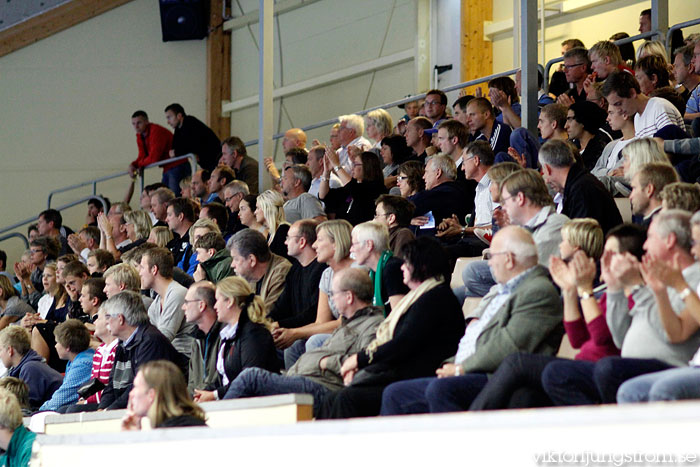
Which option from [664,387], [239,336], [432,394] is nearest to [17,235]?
[239,336]

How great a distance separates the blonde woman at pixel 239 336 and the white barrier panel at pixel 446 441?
1.04 m

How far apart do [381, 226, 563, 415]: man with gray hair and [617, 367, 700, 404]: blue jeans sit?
31.5 inches

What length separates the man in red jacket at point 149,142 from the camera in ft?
38.3

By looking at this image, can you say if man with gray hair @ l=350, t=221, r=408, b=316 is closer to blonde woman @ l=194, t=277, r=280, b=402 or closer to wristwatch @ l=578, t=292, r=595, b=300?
blonde woman @ l=194, t=277, r=280, b=402

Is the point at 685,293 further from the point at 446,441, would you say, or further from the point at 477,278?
the point at 477,278

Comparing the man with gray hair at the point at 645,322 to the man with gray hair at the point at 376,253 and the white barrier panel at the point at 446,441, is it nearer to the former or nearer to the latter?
the white barrier panel at the point at 446,441

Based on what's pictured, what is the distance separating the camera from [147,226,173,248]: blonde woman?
27.5 feet

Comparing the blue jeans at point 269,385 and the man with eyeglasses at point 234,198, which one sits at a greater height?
the man with eyeglasses at point 234,198

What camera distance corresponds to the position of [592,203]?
512 centimetres

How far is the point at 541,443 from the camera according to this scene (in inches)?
115

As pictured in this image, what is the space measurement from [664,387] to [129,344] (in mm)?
3520

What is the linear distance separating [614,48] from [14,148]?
324 inches

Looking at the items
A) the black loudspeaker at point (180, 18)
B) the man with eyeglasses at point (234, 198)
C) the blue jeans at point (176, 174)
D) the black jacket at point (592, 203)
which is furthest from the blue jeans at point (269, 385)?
the black loudspeaker at point (180, 18)

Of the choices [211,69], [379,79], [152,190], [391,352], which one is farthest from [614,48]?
[211,69]
